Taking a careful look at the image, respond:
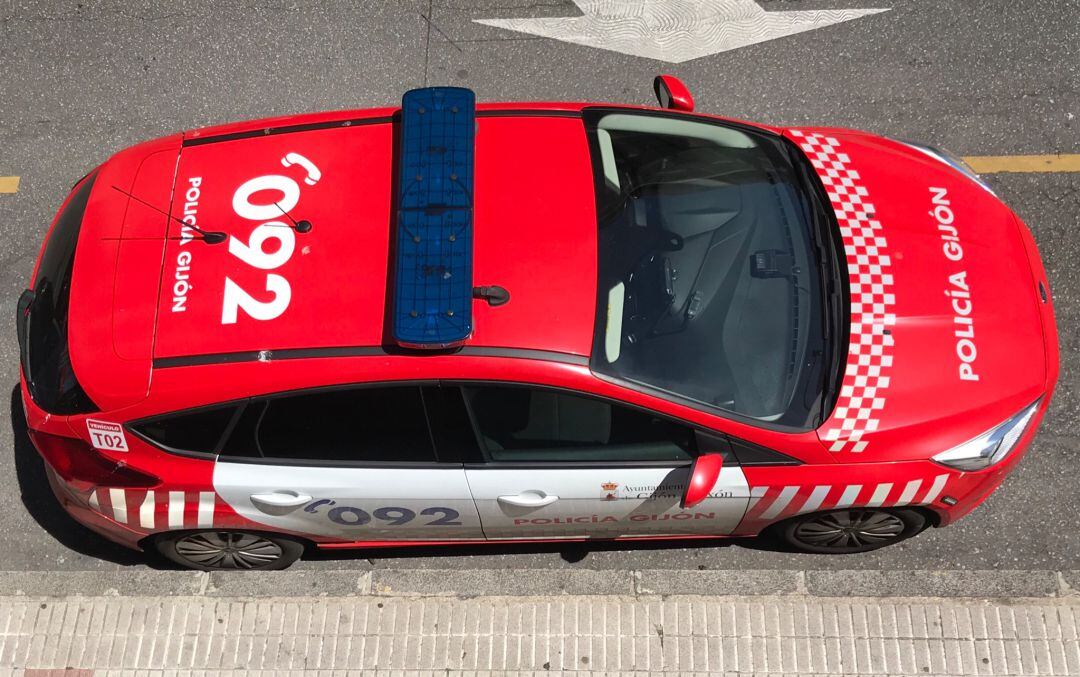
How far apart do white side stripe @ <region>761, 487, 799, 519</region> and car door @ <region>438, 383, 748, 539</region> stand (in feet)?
0.44

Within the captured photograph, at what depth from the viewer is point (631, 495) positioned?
11.6 ft

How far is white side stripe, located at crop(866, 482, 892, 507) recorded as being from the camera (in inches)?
140

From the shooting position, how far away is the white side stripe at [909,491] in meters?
3.55

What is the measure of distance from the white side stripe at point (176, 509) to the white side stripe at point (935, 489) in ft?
10.4

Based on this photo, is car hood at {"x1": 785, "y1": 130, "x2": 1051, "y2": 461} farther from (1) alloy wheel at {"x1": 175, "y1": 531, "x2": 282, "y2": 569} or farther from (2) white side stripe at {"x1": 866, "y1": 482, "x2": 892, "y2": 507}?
(1) alloy wheel at {"x1": 175, "y1": 531, "x2": 282, "y2": 569}

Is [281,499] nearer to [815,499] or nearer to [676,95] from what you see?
[815,499]

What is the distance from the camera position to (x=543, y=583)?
4.25 m

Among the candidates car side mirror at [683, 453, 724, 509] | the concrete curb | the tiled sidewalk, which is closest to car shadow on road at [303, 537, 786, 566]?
the concrete curb

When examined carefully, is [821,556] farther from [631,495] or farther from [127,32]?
[127,32]

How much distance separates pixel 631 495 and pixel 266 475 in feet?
4.95

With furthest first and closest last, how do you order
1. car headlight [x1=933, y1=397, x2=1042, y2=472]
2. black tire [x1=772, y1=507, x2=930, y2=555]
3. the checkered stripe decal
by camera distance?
black tire [x1=772, y1=507, x2=930, y2=555]
car headlight [x1=933, y1=397, x2=1042, y2=472]
the checkered stripe decal

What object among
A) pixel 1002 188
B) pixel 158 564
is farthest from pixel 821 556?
pixel 158 564

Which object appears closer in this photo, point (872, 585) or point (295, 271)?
point (295, 271)

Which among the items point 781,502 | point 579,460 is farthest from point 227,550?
point 781,502
